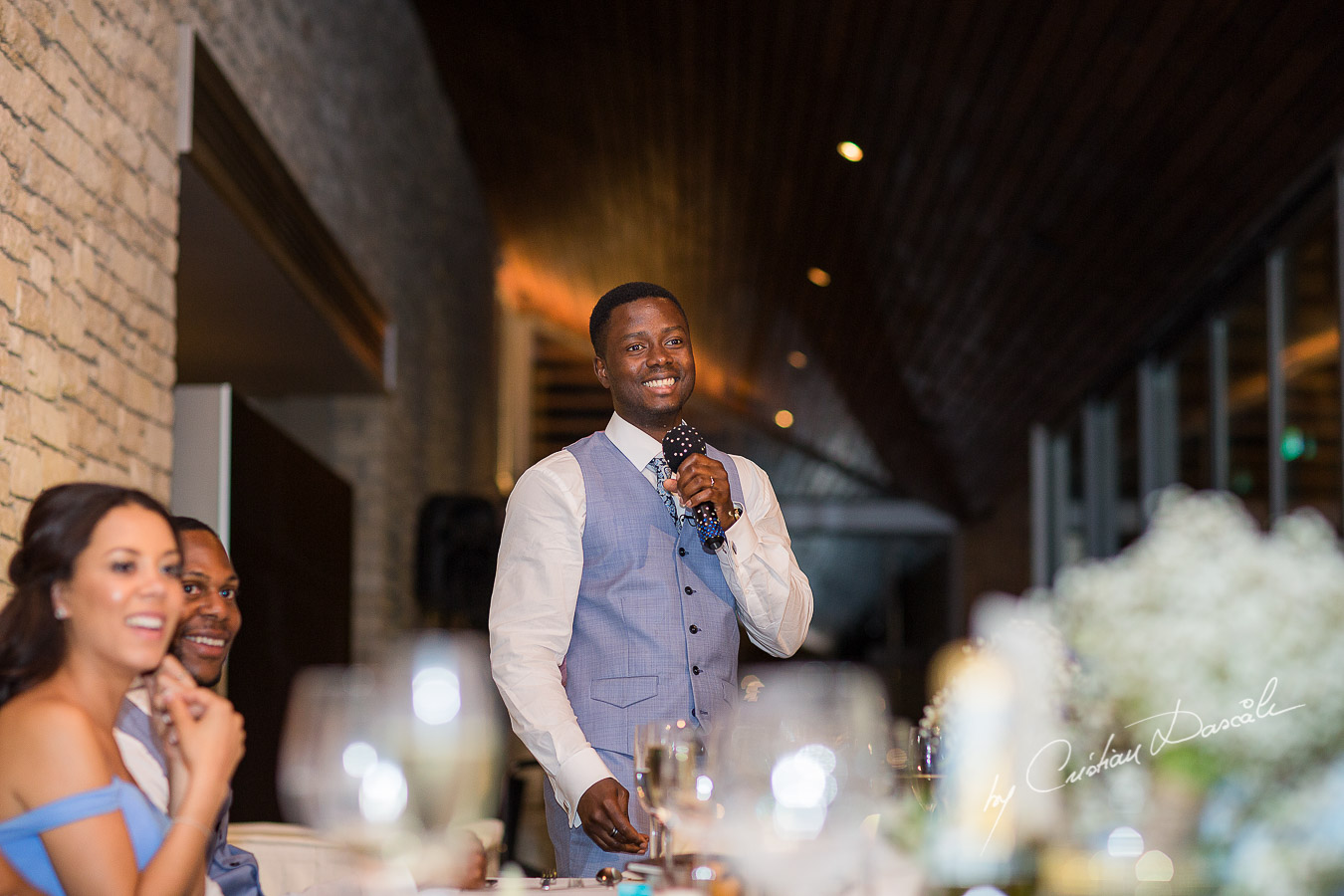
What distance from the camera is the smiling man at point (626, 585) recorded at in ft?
6.59

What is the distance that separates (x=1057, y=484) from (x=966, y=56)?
6.12 m

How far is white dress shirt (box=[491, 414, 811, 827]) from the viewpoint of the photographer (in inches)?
76.2

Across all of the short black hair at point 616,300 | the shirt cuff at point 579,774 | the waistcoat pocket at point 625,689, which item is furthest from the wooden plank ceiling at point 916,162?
the shirt cuff at point 579,774

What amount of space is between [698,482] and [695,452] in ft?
0.26

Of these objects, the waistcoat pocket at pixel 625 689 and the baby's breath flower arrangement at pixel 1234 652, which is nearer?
the waistcoat pocket at pixel 625 689

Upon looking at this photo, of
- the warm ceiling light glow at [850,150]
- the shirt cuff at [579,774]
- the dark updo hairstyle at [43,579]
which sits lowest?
the shirt cuff at [579,774]

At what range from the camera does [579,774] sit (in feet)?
6.16

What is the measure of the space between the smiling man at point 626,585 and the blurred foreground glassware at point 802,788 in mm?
643

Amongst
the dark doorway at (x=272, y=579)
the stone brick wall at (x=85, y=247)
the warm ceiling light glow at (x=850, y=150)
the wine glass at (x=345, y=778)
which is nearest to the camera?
the wine glass at (x=345, y=778)

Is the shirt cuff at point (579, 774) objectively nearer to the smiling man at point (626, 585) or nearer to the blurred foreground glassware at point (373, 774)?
the smiling man at point (626, 585)

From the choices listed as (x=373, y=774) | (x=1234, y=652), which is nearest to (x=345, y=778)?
(x=373, y=774)

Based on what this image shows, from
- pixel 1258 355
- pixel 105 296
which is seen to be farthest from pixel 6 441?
pixel 1258 355

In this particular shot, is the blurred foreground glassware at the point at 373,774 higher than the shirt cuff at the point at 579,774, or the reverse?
the blurred foreground glassware at the point at 373,774

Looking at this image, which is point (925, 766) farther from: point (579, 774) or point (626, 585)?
point (626, 585)
